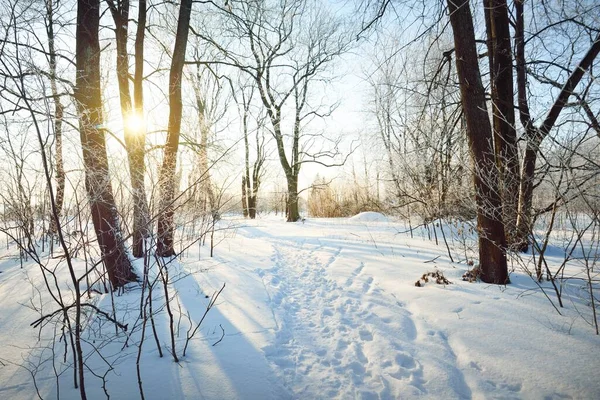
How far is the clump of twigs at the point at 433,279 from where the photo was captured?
302 centimetres

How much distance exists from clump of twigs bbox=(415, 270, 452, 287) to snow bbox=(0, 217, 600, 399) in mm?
85

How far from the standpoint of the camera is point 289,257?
5.11 m

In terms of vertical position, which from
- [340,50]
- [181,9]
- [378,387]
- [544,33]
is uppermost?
[340,50]

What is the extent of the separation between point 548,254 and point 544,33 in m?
3.45

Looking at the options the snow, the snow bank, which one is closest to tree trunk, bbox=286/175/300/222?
the snow bank

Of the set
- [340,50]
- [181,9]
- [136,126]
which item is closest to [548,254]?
[136,126]

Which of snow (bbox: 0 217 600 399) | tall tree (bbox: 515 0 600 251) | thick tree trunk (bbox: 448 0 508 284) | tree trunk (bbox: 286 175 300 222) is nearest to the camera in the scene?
snow (bbox: 0 217 600 399)

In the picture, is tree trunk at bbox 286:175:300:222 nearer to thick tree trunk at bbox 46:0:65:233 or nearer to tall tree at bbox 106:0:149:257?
tall tree at bbox 106:0:149:257

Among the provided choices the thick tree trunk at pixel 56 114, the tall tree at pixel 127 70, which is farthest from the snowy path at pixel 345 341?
the tall tree at pixel 127 70

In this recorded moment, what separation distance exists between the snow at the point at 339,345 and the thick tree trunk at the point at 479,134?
1.33 ft

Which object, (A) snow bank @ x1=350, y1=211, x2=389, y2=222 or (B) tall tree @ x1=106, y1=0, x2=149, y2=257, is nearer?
(B) tall tree @ x1=106, y1=0, x2=149, y2=257

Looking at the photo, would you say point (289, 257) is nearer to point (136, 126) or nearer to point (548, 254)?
point (136, 126)

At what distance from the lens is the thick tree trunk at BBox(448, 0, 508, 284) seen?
282 centimetres

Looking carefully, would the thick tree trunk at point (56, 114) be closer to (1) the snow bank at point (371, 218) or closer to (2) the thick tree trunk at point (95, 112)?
(2) the thick tree trunk at point (95, 112)
